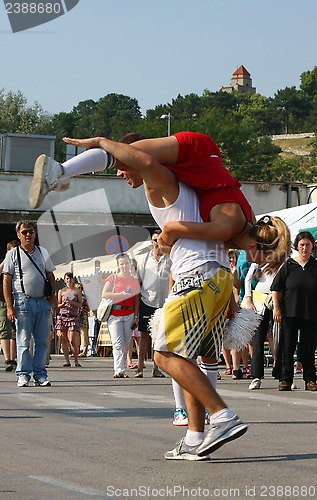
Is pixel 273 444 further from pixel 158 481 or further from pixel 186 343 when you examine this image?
pixel 158 481

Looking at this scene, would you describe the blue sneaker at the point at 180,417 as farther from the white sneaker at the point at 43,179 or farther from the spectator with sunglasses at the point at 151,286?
the spectator with sunglasses at the point at 151,286

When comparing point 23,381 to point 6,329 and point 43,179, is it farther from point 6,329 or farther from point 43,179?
point 43,179

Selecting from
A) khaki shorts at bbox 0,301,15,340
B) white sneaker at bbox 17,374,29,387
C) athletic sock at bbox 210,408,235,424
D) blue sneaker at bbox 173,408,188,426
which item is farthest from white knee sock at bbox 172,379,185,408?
khaki shorts at bbox 0,301,15,340

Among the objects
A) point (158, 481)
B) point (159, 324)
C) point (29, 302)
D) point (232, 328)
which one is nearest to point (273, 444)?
point (232, 328)

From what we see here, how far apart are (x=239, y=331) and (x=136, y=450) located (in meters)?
1.07

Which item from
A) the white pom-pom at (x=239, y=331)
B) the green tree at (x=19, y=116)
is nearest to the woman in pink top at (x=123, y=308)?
the white pom-pom at (x=239, y=331)

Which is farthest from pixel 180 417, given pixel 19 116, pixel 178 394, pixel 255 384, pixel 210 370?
pixel 19 116

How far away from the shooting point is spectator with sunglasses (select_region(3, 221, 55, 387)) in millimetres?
14039

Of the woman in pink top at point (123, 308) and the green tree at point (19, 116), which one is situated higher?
the green tree at point (19, 116)

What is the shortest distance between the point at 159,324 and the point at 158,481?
1259 mm

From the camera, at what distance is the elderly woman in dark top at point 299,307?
44.7 ft

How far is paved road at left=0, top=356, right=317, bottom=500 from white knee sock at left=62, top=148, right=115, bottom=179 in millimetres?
1769

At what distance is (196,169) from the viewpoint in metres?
6.75

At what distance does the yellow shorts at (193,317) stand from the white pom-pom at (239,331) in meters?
0.35
